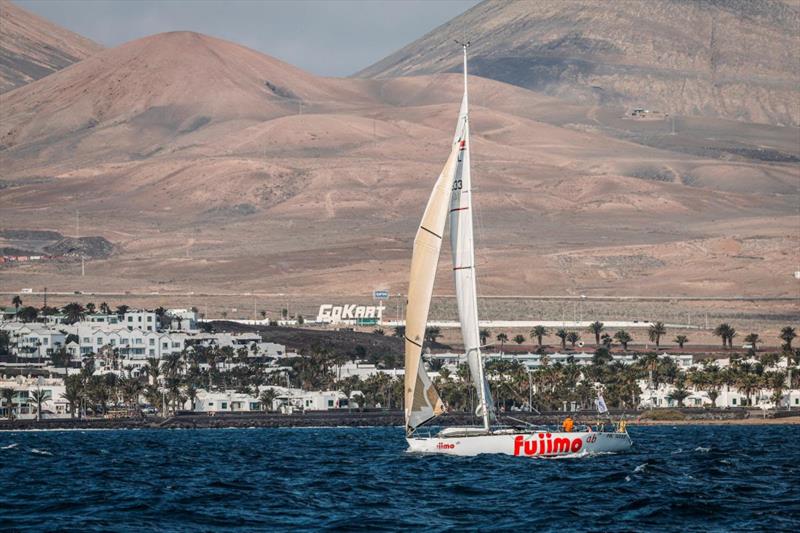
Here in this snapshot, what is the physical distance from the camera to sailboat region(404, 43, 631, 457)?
67.4 m

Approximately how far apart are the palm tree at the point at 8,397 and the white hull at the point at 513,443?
2983 inches

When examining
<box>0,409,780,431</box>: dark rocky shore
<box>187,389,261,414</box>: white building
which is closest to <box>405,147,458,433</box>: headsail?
<box>0,409,780,431</box>: dark rocky shore

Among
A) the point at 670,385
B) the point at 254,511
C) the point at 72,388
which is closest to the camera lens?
the point at 254,511

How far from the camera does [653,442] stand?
3706 inches

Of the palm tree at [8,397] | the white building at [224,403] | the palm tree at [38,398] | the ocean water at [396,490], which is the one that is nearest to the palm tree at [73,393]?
the palm tree at [38,398]

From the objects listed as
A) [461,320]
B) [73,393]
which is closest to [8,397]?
[73,393]

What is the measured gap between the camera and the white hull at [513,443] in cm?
6900

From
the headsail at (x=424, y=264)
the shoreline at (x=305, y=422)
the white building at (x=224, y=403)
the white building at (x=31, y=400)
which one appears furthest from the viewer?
the white building at (x=224, y=403)

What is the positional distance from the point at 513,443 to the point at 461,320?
5.33 metres

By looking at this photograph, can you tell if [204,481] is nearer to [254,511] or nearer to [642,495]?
[254,511]

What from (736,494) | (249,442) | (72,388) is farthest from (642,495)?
(72,388)

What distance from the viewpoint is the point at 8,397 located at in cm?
14025

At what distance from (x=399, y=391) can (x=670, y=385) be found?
25.1 meters

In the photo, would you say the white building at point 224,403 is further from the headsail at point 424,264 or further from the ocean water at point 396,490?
the headsail at point 424,264
